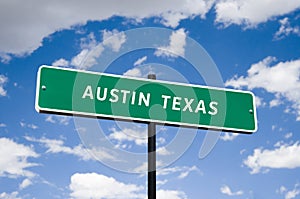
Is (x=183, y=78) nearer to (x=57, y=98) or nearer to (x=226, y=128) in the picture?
(x=226, y=128)

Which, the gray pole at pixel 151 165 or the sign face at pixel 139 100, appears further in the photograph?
the sign face at pixel 139 100

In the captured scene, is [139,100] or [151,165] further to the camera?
[139,100]

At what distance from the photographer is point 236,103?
3.04m

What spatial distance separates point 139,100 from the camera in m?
2.80

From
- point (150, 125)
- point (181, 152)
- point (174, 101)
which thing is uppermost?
point (174, 101)

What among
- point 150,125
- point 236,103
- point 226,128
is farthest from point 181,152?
point 236,103

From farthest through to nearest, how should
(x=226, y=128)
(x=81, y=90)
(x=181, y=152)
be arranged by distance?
(x=226, y=128) → (x=81, y=90) → (x=181, y=152)

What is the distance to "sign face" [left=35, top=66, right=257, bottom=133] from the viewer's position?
8.77ft

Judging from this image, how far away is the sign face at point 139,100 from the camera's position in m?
2.67

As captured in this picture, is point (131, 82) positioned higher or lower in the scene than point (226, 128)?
higher

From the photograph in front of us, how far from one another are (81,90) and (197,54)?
0.76m

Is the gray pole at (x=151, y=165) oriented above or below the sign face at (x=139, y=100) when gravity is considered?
below

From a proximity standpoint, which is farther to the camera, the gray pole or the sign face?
the sign face

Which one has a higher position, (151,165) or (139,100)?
(139,100)
